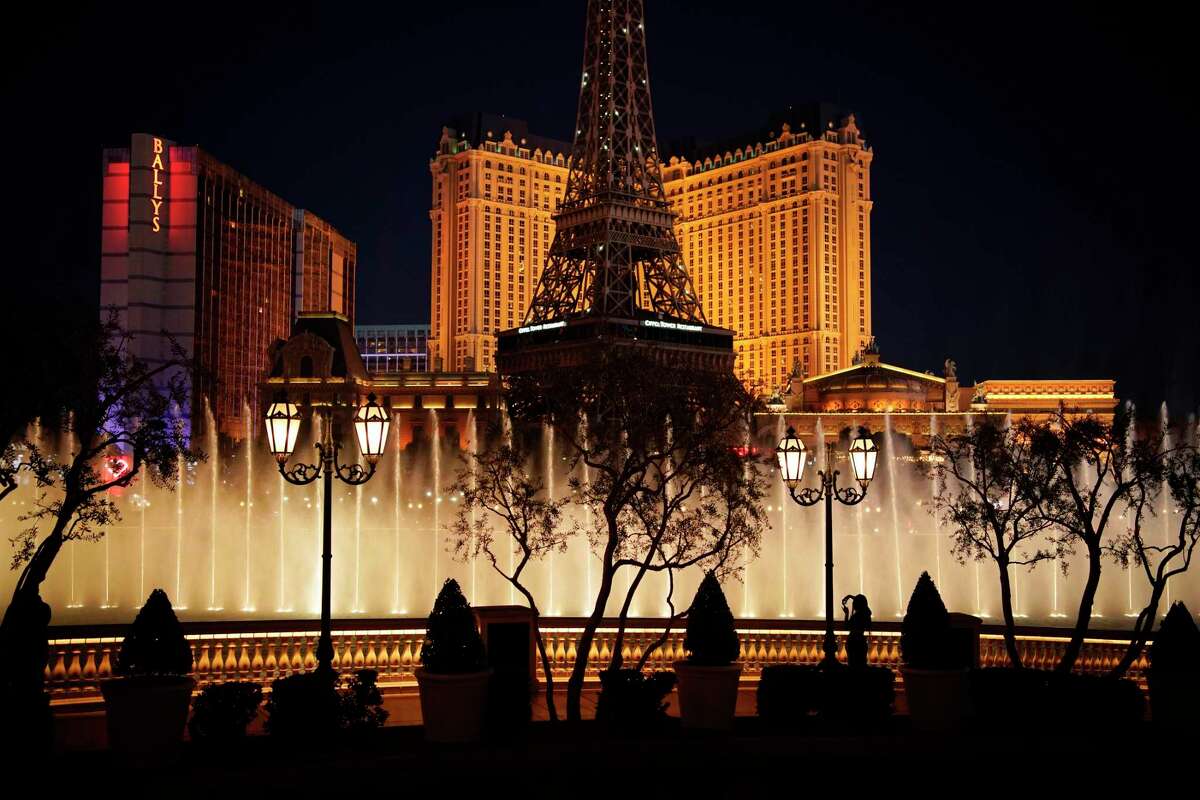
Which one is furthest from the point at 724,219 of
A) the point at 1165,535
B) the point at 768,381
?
the point at 1165,535

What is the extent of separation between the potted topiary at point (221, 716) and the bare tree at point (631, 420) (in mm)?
4459

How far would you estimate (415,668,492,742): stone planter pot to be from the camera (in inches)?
500

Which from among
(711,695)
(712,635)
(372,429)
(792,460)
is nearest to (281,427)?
(372,429)

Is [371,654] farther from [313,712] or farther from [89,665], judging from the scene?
[313,712]

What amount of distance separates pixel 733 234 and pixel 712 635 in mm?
134450

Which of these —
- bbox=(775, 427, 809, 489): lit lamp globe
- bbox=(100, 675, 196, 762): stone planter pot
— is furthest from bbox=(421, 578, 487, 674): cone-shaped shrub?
bbox=(775, 427, 809, 489): lit lamp globe

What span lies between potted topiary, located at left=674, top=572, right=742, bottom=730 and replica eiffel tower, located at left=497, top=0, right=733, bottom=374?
76720 mm

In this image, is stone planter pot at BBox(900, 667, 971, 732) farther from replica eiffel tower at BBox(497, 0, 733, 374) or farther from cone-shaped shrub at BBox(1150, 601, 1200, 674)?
replica eiffel tower at BBox(497, 0, 733, 374)

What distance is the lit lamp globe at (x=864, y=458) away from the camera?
57.8 feet

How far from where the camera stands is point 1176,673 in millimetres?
14039

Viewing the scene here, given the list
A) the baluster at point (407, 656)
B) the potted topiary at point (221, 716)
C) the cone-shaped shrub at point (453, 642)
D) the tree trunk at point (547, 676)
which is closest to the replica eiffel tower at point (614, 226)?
the baluster at point (407, 656)

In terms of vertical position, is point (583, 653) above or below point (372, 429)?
below

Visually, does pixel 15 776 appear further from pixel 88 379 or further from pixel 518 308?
pixel 518 308

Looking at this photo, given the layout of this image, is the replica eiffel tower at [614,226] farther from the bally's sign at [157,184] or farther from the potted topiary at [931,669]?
the potted topiary at [931,669]
